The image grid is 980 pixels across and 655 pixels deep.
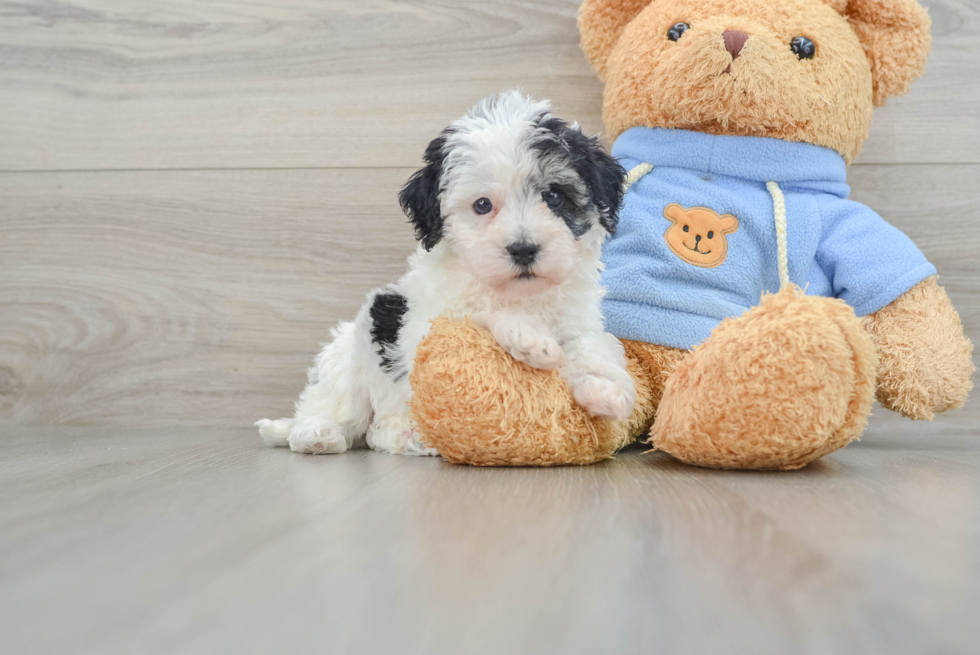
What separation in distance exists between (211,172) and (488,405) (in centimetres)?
118

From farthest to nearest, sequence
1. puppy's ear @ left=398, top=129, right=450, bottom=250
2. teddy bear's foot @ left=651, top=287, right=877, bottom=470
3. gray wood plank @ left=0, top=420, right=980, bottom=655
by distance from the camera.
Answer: puppy's ear @ left=398, top=129, right=450, bottom=250 → teddy bear's foot @ left=651, top=287, right=877, bottom=470 → gray wood plank @ left=0, top=420, right=980, bottom=655

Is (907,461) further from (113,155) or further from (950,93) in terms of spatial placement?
(113,155)

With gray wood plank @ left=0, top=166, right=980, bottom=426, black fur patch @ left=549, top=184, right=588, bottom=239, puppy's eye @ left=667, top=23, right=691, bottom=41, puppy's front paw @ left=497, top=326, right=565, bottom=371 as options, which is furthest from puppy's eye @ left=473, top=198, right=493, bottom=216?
gray wood plank @ left=0, top=166, right=980, bottom=426

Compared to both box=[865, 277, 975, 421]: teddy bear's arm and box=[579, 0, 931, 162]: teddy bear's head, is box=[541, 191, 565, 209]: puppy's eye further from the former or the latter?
box=[865, 277, 975, 421]: teddy bear's arm

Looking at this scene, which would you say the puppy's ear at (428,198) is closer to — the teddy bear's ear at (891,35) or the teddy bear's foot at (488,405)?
the teddy bear's foot at (488,405)

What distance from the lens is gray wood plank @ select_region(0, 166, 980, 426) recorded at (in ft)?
6.28

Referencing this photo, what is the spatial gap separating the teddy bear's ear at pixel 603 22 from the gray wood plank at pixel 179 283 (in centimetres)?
55

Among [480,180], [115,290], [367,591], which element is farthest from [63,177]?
[367,591]

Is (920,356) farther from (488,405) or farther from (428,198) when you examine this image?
(428,198)

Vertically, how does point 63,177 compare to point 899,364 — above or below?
above

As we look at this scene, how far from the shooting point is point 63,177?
1.97 m

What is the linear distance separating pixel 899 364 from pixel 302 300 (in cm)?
134

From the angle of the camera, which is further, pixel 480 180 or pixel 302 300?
pixel 302 300

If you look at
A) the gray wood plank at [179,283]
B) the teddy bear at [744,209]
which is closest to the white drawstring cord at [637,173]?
the teddy bear at [744,209]
